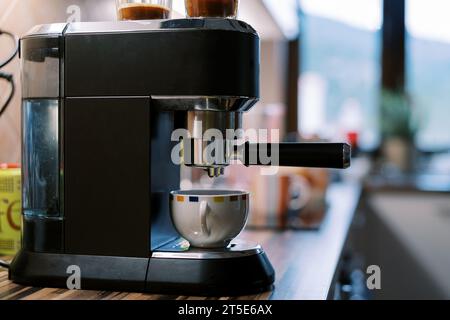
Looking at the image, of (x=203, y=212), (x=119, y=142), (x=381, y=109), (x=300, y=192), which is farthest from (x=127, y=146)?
(x=381, y=109)

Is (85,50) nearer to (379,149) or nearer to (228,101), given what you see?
(228,101)

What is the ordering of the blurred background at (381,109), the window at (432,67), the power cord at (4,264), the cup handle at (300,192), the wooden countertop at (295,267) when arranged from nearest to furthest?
the wooden countertop at (295,267)
the power cord at (4,264)
the cup handle at (300,192)
the blurred background at (381,109)
the window at (432,67)

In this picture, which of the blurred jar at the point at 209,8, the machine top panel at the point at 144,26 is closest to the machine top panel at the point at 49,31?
the machine top panel at the point at 144,26

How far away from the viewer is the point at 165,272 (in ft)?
2.46

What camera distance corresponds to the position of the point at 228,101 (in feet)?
2.50

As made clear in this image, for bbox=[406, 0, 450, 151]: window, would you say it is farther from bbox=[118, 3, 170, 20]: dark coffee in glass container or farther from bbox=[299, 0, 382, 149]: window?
bbox=[118, 3, 170, 20]: dark coffee in glass container

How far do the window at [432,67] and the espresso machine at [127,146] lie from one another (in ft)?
8.80

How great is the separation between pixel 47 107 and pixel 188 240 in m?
0.26

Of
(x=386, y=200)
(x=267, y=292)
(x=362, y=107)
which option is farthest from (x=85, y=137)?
(x=362, y=107)

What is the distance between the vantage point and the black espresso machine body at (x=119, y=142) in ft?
2.45

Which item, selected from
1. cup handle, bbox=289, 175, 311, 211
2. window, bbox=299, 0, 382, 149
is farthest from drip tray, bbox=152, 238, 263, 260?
window, bbox=299, 0, 382, 149

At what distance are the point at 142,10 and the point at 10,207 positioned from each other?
1.26 ft

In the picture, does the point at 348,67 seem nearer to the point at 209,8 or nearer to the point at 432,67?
the point at 432,67

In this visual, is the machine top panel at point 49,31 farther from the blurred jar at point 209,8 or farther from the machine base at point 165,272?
the machine base at point 165,272
